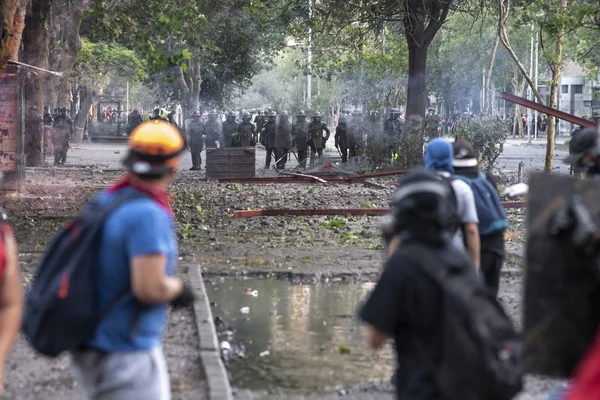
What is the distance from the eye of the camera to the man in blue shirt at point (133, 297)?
12.8 feet

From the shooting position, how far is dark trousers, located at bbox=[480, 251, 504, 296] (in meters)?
7.49

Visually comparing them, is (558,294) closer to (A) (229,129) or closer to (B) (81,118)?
(A) (229,129)

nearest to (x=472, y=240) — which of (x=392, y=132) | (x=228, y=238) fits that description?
(x=228, y=238)

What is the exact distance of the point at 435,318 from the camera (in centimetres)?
390

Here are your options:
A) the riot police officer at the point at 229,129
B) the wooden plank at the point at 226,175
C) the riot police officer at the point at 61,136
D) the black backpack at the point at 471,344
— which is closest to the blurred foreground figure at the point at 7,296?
the black backpack at the point at 471,344

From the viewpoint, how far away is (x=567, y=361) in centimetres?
357

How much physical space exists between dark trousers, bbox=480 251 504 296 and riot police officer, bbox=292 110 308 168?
83.4 feet

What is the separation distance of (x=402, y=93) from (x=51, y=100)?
73.3 ft

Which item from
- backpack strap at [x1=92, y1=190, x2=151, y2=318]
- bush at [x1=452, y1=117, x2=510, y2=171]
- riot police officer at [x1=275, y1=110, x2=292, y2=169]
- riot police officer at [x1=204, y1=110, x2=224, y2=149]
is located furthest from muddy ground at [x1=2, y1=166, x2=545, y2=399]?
riot police officer at [x1=204, y1=110, x2=224, y2=149]

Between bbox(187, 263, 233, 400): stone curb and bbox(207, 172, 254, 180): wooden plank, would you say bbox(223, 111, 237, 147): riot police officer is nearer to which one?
bbox(207, 172, 254, 180): wooden plank

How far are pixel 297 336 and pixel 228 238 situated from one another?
6024 millimetres

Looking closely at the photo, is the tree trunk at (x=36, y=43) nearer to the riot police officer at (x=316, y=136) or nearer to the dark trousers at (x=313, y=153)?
the riot police officer at (x=316, y=136)

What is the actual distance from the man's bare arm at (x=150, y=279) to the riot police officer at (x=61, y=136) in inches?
1130

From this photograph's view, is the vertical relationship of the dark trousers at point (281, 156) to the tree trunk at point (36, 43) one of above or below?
below
